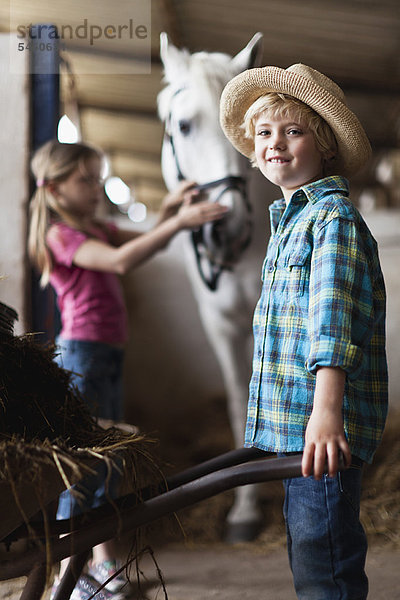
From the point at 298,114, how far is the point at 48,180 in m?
1.07

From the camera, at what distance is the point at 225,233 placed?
207 centimetres

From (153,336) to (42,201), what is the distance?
1.39 metres

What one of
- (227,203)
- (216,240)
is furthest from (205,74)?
(216,240)

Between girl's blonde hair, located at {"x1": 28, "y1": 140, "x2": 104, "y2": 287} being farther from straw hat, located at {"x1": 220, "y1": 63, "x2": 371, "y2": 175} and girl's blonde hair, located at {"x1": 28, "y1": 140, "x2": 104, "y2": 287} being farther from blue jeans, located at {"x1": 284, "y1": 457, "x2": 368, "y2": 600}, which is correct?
blue jeans, located at {"x1": 284, "y1": 457, "x2": 368, "y2": 600}

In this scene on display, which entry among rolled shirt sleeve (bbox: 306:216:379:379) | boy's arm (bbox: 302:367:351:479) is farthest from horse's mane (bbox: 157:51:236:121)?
boy's arm (bbox: 302:367:351:479)

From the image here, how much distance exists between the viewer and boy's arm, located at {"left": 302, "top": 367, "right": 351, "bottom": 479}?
77 cm

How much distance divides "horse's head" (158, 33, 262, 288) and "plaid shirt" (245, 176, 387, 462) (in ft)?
3.44

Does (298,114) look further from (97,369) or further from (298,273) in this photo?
(97,369)

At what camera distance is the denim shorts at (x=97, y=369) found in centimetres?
170

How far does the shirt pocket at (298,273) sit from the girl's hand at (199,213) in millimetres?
965

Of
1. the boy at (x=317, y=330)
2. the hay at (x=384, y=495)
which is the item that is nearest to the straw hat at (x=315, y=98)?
the boy at (x=317, y=330)

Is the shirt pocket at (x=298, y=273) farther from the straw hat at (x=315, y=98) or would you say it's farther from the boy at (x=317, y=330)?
the straw hat at (x=315, y=98)

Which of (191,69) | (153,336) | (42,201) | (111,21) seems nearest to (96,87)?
(111,21)

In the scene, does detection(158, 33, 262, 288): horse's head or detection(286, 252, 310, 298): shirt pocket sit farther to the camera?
detection(158, 33, 262, 288): horse's head
